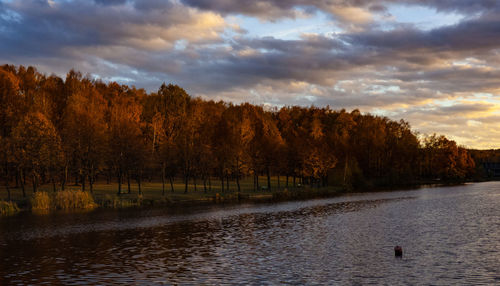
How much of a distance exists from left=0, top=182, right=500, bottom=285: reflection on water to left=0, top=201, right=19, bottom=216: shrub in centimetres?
856

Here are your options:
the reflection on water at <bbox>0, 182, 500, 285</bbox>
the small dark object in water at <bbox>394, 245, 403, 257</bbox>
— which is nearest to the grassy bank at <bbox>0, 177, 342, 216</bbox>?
the reflection on water at <bbox>0, 182, 500, 285</bbox>

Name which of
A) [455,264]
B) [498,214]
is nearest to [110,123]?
[498,214]

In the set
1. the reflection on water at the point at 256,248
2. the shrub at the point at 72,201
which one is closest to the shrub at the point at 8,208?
the shrub at the point at 72,201

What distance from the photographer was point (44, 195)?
83.7 m

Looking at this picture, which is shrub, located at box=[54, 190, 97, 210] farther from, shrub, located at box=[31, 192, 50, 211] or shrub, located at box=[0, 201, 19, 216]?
shrub, located at box=[0, 201, 19, 216]

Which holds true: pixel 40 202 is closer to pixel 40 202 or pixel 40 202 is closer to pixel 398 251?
pixel 40 202

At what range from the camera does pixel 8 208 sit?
263ft

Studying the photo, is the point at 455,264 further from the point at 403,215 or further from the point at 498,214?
the point at 498,214

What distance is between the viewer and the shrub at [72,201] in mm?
84500

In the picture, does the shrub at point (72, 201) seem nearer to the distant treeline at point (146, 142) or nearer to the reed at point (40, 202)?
the reed at point (40, 202)

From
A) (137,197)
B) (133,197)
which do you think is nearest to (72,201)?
(133,197)

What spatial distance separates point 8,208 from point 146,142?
2127 inches

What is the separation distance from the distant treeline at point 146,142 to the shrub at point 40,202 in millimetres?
11924

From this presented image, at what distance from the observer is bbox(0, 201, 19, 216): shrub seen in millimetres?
78250
